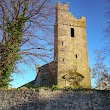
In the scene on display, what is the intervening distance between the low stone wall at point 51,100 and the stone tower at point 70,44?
1475 cm

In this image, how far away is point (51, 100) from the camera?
11.1 meters

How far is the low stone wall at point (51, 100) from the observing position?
10.9 metres

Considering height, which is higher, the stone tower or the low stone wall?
the stone tower

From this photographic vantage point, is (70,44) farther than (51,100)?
Yes

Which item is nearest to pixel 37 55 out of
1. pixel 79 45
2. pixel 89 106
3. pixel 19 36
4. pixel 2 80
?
pixel 19 36

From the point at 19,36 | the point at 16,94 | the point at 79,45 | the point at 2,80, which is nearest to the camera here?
the point at 16,94

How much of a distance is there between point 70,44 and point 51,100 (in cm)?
1869

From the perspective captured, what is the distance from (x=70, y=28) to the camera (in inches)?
1195

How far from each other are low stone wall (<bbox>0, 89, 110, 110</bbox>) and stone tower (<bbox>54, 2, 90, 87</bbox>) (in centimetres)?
1475

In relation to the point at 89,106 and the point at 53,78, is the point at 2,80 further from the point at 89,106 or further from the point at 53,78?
the point at 53,78

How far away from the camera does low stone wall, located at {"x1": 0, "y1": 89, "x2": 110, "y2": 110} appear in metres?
10.9

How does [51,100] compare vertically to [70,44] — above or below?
below

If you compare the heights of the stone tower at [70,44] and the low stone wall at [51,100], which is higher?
the stone tower at [70,44]

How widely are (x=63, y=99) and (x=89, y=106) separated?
1404 mm
